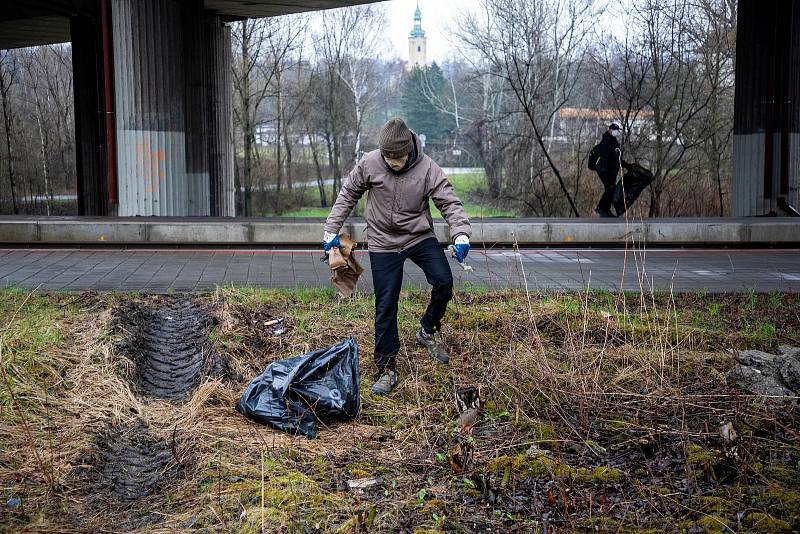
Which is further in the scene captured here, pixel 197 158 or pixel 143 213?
pixel 197 158

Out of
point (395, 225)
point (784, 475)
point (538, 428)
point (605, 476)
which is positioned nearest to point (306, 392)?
point (395, 225)

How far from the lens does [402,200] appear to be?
240 inches

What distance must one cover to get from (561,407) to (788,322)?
10.9ft

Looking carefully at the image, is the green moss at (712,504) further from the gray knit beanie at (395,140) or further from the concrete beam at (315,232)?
the concrete beam at (315,232)

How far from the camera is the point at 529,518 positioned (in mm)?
4039

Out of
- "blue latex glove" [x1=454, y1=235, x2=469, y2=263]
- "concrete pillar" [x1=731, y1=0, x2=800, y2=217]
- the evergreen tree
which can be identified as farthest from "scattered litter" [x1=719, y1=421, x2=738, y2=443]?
the evergreen tree

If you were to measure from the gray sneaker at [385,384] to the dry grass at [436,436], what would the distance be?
6cm

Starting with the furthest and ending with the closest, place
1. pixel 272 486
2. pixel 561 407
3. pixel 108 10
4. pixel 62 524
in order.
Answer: pixel 108 10 → pixel 561 407 → pixel 272 486 → pixel 62 524

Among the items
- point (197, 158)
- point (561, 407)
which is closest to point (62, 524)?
point (561, 407)

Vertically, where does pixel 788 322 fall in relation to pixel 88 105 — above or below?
below

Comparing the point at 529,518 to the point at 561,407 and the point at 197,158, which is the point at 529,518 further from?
the point at 197,158

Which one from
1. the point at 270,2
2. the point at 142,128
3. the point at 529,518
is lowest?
the point at 529,518

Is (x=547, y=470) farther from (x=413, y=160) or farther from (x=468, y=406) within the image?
(x=413, y=160)

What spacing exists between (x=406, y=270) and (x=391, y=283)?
5.68 metres
